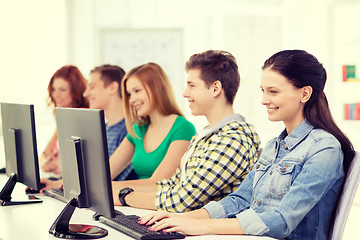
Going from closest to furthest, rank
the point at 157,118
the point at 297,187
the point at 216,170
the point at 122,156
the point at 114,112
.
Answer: the point at 297,187, the point at 216,170, the point at 157,118, the point at 122,156, the point at 114,112

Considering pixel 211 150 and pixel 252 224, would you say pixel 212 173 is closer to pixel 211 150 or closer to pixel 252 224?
pixel 211 150

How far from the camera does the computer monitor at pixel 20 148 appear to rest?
2230mm

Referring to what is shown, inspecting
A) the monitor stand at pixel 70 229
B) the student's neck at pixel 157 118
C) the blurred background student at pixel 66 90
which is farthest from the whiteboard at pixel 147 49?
the monitor stand at pixel 70 229

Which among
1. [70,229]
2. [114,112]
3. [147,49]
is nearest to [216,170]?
[70,229]

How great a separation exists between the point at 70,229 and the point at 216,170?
1.91 ft

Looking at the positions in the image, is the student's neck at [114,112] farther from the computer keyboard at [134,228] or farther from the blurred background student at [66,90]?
the computer keyboard at [134,228]

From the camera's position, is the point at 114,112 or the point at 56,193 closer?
the point at 56,193

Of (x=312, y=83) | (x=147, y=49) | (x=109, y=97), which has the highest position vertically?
(x=147, y=49)

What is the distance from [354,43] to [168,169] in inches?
102

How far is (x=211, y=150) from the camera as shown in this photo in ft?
6.59

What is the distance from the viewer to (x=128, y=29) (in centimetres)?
540

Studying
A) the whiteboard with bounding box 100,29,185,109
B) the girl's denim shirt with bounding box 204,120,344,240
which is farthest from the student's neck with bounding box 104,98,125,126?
the whiteboard with bounding box 100,29,185,109

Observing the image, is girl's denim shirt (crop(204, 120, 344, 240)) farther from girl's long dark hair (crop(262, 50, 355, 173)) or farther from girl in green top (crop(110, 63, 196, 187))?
girl in green top (crop(110, 63, 196, 187))

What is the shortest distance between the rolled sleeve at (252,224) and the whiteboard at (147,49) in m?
3.66
